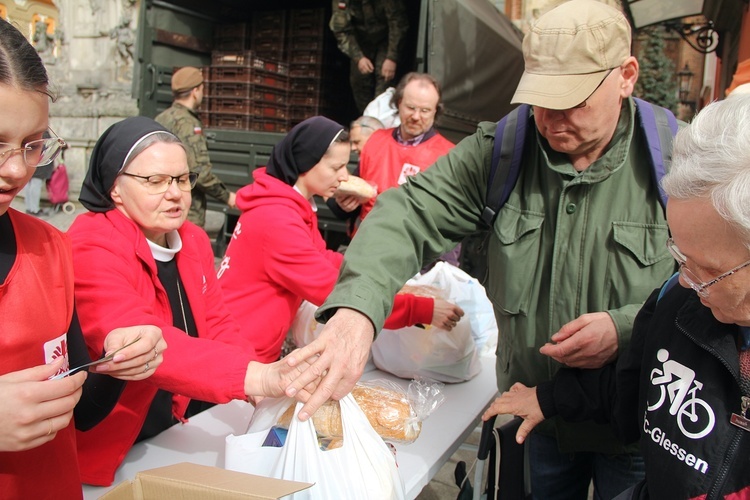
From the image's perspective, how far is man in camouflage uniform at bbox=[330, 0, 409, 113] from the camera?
22.0ft

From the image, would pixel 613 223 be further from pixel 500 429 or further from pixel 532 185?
pixel 500 429

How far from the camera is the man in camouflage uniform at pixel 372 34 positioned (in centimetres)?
672

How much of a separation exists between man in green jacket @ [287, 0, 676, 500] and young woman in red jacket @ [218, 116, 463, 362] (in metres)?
0.55

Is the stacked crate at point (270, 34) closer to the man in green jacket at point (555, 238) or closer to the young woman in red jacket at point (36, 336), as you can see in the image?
the man in green jacket at point (555, 238)

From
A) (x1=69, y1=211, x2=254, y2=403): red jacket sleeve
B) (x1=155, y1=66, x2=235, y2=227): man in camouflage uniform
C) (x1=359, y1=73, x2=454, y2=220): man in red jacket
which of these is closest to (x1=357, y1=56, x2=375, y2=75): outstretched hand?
(x1=155, y1=66, x2=235, y2=227): man in camouflage uniform

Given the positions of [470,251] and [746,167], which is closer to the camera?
[746,167]

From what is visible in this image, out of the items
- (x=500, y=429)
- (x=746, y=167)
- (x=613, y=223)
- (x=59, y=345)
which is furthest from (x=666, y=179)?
(x=59, y=345)

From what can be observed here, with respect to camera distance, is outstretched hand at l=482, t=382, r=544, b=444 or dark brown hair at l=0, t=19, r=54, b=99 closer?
dark brown hair at l=0, t=19, r=54, b=99

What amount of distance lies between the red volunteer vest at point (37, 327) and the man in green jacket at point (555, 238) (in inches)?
20.7

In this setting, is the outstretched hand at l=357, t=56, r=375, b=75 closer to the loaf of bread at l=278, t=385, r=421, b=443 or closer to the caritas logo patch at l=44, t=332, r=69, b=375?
the loaf of bread at l=278, t=385, r=421, b=443

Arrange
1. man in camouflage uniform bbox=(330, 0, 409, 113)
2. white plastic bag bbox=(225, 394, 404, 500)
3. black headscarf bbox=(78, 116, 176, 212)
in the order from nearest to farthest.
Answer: white plastic bag bbox=(225, 394, 404, 500) → black headscarf bbox=(78, 116, 176, 212) → man in camouflage uniform bbox=(330, 0, 409, 113)

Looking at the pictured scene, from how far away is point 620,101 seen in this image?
1703mm

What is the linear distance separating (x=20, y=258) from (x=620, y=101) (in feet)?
5.04

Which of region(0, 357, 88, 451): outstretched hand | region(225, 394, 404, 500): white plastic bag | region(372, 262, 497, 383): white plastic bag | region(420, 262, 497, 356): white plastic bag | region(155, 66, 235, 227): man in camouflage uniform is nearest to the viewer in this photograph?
region(0, 357, 88, 451): outstretched hand
